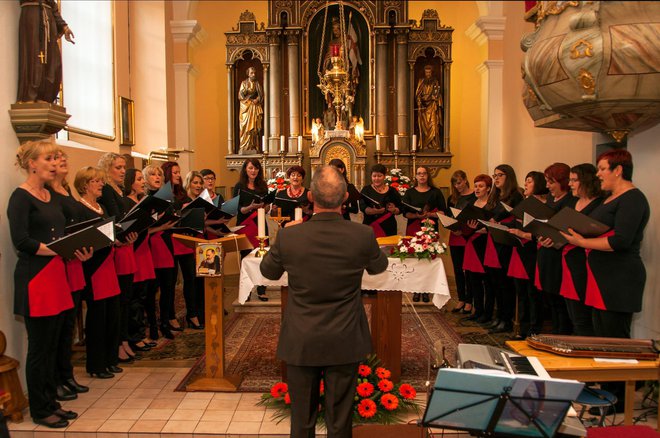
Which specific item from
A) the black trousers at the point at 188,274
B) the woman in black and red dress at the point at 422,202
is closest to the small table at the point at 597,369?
the black trousers at the point at 188,274

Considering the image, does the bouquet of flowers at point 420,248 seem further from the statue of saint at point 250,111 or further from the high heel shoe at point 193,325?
the statue of saint at point 250,111

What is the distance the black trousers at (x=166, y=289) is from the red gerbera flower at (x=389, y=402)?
2.67 m

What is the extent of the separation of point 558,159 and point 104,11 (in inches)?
242

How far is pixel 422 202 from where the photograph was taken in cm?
690

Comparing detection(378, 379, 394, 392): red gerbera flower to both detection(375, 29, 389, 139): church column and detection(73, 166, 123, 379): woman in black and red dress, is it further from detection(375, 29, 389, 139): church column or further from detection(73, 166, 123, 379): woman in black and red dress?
detection(375, 29, 389, 139): church column

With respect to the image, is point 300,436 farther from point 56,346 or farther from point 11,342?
point 11,342

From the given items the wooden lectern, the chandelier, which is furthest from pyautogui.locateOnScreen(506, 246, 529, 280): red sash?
the chandelier

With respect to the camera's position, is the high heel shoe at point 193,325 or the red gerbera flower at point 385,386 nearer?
the red gerbera flower at point 385,386

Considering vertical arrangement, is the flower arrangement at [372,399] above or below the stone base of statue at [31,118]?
below

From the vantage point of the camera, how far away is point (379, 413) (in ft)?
12.3

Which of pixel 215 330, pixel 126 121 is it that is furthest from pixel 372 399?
pixel 126 121

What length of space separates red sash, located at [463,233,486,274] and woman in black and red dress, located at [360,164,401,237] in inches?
36.5

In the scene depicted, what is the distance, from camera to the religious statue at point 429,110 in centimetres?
1015

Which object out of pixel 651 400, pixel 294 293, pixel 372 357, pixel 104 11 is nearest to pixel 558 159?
pixel 651 400
